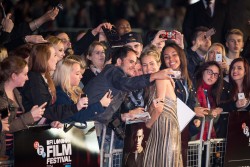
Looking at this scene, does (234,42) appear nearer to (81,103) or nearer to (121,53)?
(121,53)

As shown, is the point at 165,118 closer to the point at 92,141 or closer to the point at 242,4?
the point at 92,141

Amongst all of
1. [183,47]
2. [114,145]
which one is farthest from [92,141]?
[183,47]

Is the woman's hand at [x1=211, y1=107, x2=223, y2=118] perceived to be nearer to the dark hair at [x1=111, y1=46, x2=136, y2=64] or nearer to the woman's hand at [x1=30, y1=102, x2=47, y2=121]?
the dark hair at [x1=111, y1=46, x2=136, y2=64]

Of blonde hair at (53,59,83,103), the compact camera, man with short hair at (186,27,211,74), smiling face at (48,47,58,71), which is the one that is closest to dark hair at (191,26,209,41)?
man with short hair at (186,27,211,74)

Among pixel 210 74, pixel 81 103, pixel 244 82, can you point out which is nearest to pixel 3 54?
pixel 81 103

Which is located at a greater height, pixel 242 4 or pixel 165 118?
pixel 242 4

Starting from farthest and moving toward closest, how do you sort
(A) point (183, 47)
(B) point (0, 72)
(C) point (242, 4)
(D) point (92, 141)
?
(C) point (242, 4) → (A) point (183, 47) → (D) point (92, 141) → (B) point (0, 72)

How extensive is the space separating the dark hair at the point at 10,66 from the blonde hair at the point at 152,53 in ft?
5.52

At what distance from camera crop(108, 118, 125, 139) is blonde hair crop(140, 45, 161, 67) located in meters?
0.78

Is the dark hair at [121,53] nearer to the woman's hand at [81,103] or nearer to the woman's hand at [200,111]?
the woman's hand at [81,103]

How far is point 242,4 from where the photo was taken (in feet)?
30.8

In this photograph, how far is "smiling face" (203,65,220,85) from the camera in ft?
28.5

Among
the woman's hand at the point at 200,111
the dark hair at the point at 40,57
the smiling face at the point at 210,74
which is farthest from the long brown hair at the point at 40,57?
the smiling face at the point at 210,74

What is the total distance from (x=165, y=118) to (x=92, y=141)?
112 cm
